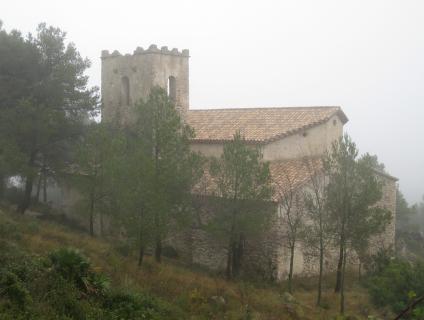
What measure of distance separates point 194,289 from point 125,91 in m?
14.2

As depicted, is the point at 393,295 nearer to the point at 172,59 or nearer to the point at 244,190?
the point at 244,190

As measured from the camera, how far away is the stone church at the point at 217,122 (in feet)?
71.6

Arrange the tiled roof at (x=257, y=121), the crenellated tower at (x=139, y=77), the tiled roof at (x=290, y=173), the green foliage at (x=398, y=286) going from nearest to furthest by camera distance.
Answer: the green foliage at (x=398, y=286) → the tiled roof at (x=290, y=173) → the tiled roof at (x=257, y=121) → the crenellated tower at (x=139, y=77)

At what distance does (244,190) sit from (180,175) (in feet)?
7.76

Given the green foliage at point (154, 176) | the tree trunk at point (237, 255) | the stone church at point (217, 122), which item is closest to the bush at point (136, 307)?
the green foliage at point (154, 176)

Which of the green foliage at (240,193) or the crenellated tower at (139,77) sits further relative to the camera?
the crenellated tower at (139,77)

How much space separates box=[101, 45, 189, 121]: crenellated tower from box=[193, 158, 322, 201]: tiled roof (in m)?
5.65

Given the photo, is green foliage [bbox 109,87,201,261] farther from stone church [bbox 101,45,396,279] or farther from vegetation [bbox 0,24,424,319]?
stone church [bbox 101,45,396,279]

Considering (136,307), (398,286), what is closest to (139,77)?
(136,307)

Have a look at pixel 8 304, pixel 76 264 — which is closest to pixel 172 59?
pixel 76 264

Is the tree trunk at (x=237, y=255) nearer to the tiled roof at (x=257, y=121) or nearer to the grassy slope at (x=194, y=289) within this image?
the grassy slope at (x=194, y=289)

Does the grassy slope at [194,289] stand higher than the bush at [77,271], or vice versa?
the bush at [77,271]

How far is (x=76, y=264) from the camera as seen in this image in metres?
11.2

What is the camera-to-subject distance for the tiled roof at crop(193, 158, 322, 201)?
63.2 ft
